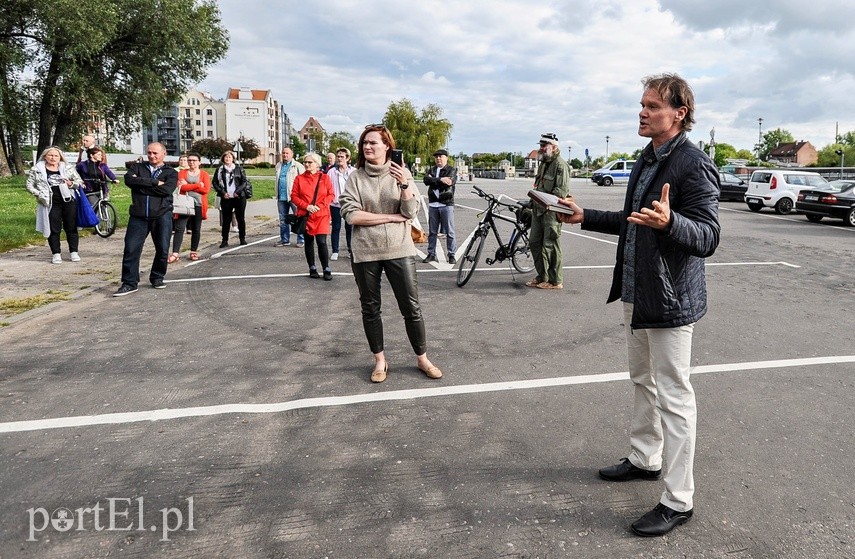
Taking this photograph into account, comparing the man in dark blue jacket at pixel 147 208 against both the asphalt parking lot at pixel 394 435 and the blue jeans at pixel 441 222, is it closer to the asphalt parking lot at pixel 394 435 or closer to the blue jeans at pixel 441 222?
the asphalt parking lot at pixel 394 435

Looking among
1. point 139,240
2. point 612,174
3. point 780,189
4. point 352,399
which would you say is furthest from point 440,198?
point 612,174

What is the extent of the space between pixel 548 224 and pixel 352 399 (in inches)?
187

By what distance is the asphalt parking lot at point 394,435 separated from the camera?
2.79m

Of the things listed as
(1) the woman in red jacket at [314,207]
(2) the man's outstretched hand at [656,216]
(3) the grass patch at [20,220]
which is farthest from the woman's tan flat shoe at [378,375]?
(3) the grass patch at [20,220]

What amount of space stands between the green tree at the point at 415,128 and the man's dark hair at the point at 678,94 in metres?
82.2

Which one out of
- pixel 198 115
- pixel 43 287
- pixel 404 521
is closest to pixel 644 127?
pixel 404 521

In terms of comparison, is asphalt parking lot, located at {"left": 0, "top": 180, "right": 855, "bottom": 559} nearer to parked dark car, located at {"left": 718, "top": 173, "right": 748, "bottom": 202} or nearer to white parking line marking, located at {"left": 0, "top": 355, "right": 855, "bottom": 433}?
white parking line marking, located at {"left": 0, "top": 355, "right": 855, "bottom": 433}

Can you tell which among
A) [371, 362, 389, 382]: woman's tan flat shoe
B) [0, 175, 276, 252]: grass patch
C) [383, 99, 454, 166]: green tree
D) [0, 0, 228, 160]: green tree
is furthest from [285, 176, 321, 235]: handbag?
[383, 99, 454, 166]: green tree

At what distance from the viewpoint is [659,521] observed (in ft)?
9.28

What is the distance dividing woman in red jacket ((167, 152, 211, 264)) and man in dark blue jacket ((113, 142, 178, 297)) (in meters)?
2.37

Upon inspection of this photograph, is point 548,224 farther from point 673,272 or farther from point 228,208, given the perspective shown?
point 228,208

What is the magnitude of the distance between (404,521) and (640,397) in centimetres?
136

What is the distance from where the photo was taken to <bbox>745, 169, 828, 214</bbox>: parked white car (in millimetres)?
23766

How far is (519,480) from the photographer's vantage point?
3.26 metres
